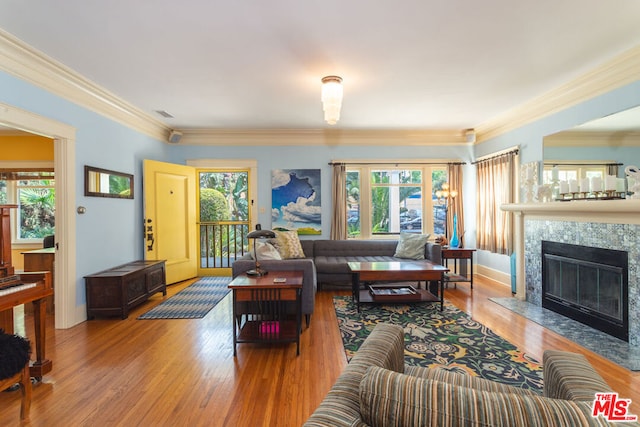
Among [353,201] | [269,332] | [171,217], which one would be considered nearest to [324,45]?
[269,332]

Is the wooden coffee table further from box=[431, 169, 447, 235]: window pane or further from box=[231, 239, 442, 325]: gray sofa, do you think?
box=[431, 169, 447, 235]: window pane

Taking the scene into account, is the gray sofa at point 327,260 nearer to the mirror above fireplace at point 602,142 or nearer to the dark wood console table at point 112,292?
the dark wood console table at point 112,292

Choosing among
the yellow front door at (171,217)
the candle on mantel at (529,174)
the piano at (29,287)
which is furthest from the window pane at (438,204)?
the piano at (29,287)

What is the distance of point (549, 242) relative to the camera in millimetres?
3785

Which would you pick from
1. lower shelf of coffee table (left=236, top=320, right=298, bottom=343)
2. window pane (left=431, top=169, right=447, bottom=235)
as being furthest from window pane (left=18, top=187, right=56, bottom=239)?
window pane (left=431, top=169, right=447, bottom=235)

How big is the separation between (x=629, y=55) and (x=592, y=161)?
0.98m

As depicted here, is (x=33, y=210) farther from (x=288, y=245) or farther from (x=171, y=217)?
(x=288, y=245)

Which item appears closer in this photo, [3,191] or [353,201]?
[3,191]

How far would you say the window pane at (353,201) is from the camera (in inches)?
227

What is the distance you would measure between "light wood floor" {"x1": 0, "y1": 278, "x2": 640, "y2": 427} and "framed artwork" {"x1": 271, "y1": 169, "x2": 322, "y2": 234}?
2.38 m

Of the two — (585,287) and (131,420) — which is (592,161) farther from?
(131,420)

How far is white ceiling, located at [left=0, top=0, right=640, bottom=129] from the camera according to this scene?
2180mm

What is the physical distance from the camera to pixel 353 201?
579 cm

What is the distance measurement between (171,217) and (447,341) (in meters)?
4.36
